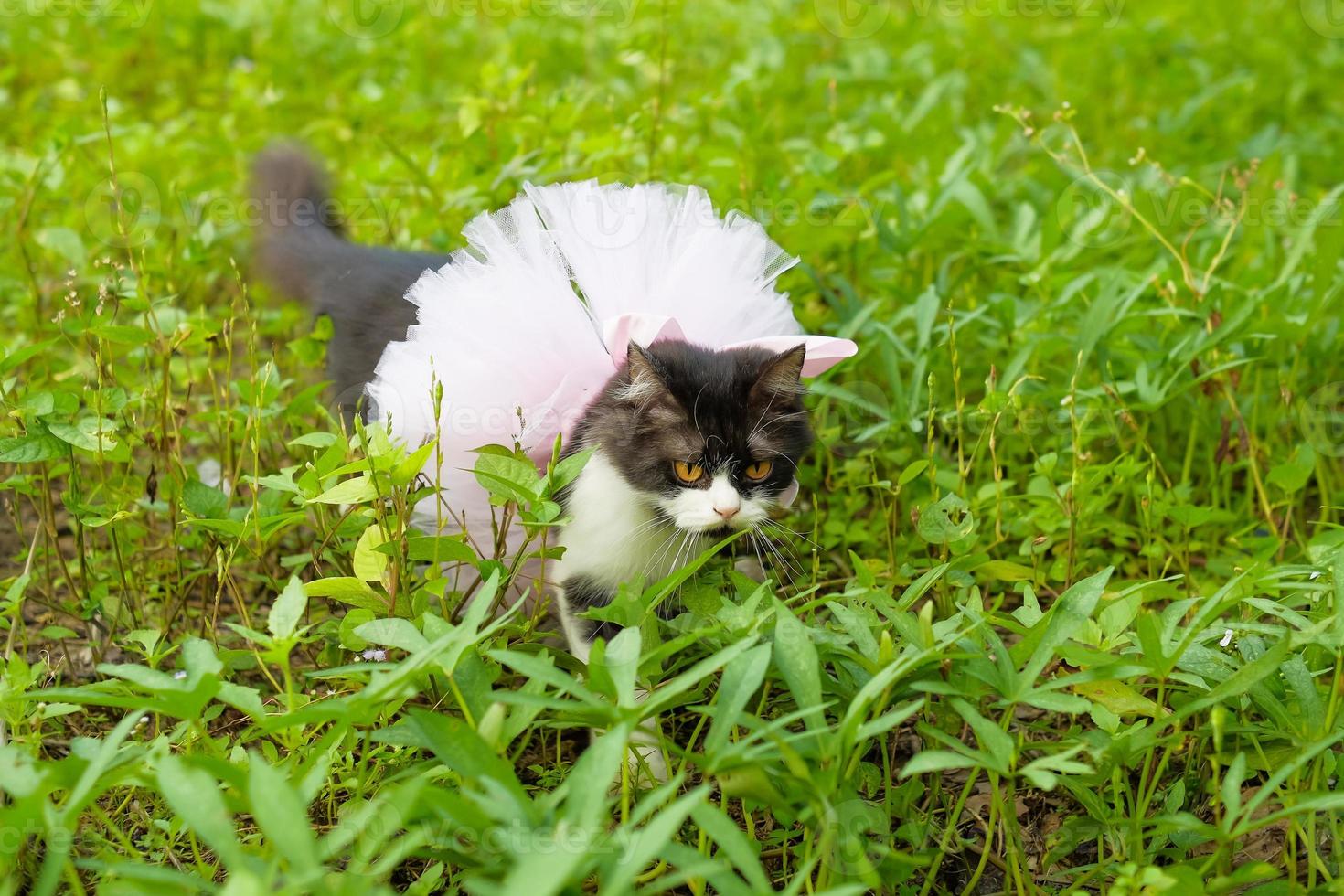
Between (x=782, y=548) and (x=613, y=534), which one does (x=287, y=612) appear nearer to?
(x=613, y=534)

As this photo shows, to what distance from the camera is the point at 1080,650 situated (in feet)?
4.87

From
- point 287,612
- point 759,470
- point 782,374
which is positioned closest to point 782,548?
point 759,470

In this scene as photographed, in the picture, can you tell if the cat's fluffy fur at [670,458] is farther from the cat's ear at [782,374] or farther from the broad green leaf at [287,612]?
the broad green leaf at [287,612]

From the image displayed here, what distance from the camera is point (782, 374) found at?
1.80 m

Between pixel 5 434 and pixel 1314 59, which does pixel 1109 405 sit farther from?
pixel 1314 59

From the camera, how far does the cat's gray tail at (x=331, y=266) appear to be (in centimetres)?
228

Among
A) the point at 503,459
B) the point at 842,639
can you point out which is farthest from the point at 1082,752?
the point at 503,459

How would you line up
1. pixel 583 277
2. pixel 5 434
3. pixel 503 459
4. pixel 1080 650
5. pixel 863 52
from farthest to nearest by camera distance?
pixel 863 52 < pixel 583 277 < pixel 5 434 < pixel 503 459 < pixel 1080 650

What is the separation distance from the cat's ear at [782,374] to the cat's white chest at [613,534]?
25cm

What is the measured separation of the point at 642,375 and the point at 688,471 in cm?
16

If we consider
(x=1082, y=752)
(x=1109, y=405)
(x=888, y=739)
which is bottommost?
(x=888, y=739)

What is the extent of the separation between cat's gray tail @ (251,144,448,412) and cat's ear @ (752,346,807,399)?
74 centimetres

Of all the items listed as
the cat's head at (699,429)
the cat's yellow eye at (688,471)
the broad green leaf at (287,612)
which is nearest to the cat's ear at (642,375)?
the cat's head at (699,429)

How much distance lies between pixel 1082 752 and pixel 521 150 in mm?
2062
